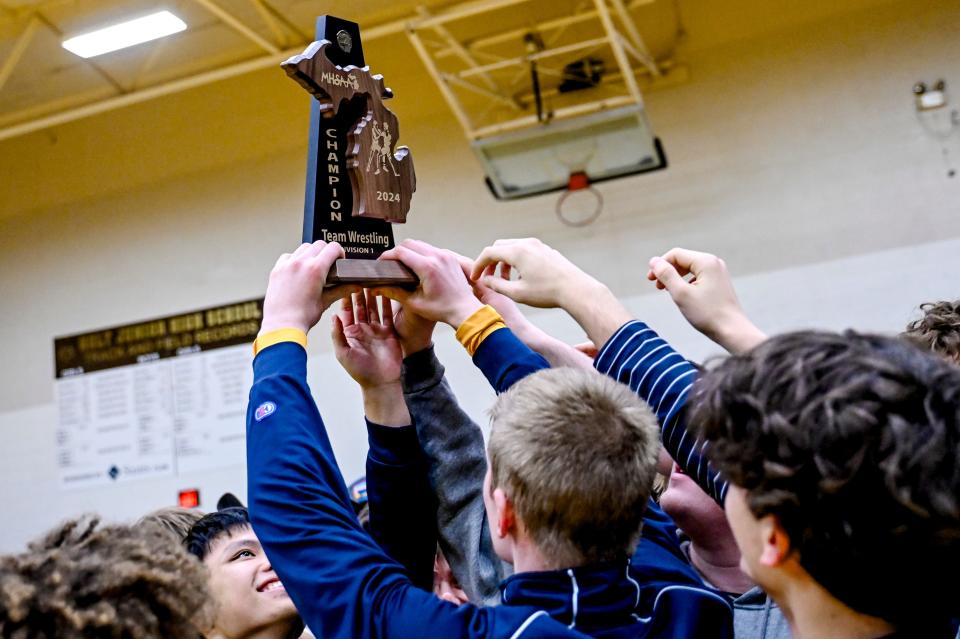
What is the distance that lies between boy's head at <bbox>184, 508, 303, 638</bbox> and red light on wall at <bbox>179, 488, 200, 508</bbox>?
473 cm

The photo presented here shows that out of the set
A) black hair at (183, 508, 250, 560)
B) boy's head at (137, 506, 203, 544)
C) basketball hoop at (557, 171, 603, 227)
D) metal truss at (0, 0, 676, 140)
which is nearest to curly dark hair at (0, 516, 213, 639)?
black hair at (183, 508, 250, 560)

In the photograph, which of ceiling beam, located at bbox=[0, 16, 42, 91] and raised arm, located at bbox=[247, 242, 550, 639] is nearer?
raised arm, located at bbox=[247, 242, 550, 639]

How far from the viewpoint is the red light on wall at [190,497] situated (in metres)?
6.79

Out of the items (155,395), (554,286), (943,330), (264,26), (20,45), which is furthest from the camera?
(155,395)

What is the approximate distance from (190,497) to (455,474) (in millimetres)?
5460

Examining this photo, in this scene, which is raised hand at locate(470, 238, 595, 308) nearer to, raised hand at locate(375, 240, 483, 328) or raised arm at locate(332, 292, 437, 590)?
raised hand at locate(375, 240, 483, 328)

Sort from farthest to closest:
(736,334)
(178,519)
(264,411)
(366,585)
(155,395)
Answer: (155,395) → (178,519) → (736,334) → (264,411) → (366,585)

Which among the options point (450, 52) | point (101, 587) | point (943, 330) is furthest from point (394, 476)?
point (450, 52)

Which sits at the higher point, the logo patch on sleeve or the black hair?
the logo patch on sleeve

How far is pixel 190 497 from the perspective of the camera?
6.81 m

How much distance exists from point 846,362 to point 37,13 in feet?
20.6

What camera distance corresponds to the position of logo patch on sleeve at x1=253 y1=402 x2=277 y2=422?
1.38 meters

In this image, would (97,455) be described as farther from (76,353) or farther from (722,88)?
(722,88)

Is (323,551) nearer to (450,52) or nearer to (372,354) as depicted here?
(372,354)
